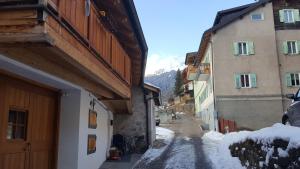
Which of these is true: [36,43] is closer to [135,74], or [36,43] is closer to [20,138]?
[20,138]

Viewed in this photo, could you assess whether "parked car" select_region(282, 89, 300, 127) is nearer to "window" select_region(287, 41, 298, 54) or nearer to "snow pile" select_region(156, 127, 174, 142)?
"snow pile" select_region(156, 127, 174, 142)

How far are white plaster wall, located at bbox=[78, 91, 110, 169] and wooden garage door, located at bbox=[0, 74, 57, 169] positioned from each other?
2.69ft

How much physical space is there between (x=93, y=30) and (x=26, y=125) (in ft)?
8.90

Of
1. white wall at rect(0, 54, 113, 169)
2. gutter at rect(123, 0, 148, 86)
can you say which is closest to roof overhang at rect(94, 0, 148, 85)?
gutter at rect(123, 0, 148, 86)

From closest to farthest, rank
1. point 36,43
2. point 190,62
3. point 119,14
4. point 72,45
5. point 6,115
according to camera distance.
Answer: point 36,43
point 72,45
point 6,115
point 119,14
point 190,62

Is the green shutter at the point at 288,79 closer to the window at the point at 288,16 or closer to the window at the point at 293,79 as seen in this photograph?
the window at the point at 293,79

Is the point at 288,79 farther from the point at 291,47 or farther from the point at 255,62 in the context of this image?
the point at 255,62

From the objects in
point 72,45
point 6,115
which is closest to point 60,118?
point 6,115

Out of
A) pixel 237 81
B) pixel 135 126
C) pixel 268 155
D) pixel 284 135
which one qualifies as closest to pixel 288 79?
pixel 237 81

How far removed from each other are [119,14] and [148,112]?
327 inches

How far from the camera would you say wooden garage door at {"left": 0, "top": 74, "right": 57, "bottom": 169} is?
686 cm

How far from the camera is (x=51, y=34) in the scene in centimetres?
455

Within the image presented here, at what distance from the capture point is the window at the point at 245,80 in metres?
26.4

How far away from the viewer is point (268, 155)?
24.0 feet
